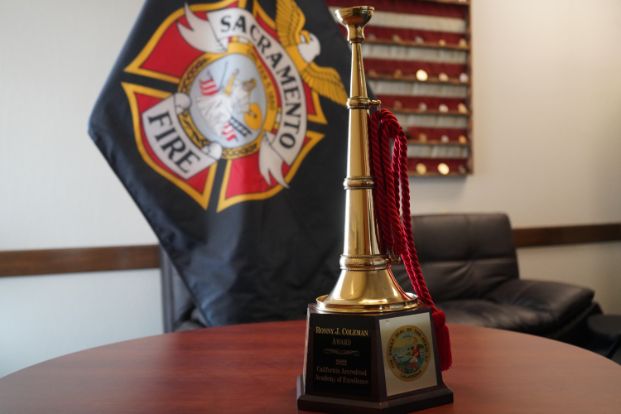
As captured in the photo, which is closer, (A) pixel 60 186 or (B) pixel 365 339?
(B) pixel 365 339

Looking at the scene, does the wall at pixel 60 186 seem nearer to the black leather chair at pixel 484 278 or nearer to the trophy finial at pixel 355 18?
the black leather chair at pixel 484 278

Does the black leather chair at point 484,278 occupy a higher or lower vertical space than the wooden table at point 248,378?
lower

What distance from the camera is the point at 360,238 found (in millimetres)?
799

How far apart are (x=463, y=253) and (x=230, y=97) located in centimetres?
181

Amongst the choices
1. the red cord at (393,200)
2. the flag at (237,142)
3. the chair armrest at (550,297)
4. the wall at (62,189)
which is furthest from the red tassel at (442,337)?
the wall at (62,189)

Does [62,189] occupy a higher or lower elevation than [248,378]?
higher

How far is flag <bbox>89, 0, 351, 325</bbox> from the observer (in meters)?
1.61

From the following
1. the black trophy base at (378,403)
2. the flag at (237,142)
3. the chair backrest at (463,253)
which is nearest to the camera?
the black trophy base at (378,403)

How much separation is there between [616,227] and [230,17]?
9.95ft

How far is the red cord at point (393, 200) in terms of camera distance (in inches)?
31.7

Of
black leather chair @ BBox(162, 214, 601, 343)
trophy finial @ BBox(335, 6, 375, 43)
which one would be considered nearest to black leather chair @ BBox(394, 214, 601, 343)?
black leather chair @ BBox(162, 214, 601, 343)

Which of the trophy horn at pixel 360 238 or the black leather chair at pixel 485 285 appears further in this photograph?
the black leather chair at pixel 485 285

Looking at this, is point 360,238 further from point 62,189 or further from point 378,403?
point 62,189

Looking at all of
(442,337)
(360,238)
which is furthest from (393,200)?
(442,337)
